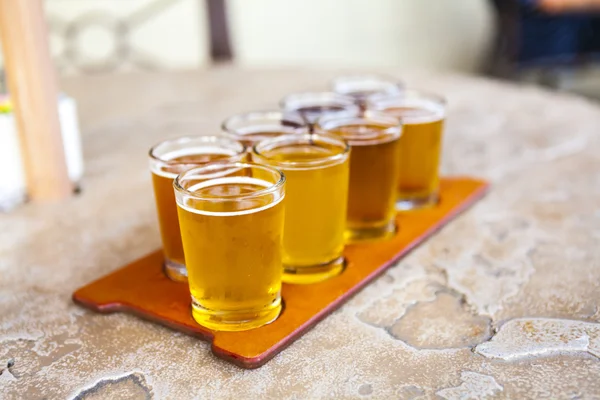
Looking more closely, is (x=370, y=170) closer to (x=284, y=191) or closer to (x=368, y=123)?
(x=368, y=123)

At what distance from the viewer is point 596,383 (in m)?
0.60

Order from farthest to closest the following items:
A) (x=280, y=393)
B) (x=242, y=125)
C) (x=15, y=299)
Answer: (x=242, y=125), (x=15, y=299), (x=280, y=393)

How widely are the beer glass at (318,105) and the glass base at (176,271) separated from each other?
265 millimetres

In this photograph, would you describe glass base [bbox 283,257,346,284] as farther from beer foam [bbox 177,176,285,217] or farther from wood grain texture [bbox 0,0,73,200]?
wood grain texture [bbox 0,0,73,200]

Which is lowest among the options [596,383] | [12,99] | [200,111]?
[596,383]

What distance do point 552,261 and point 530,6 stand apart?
8.31 feet

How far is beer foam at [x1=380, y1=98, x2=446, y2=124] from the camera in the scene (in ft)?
3.17

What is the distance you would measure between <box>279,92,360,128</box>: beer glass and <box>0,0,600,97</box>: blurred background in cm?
137

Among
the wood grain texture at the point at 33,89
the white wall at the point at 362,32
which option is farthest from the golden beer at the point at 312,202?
the white wall at the point at 362,32

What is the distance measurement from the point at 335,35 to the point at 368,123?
2.83 m

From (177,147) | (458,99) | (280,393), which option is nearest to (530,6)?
(458,99)

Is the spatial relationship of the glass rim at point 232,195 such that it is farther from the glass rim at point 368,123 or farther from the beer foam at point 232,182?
the glass rim at point 368,123

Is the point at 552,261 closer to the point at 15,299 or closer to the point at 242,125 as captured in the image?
the point at 242,125

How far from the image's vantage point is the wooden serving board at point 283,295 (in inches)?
25.8
